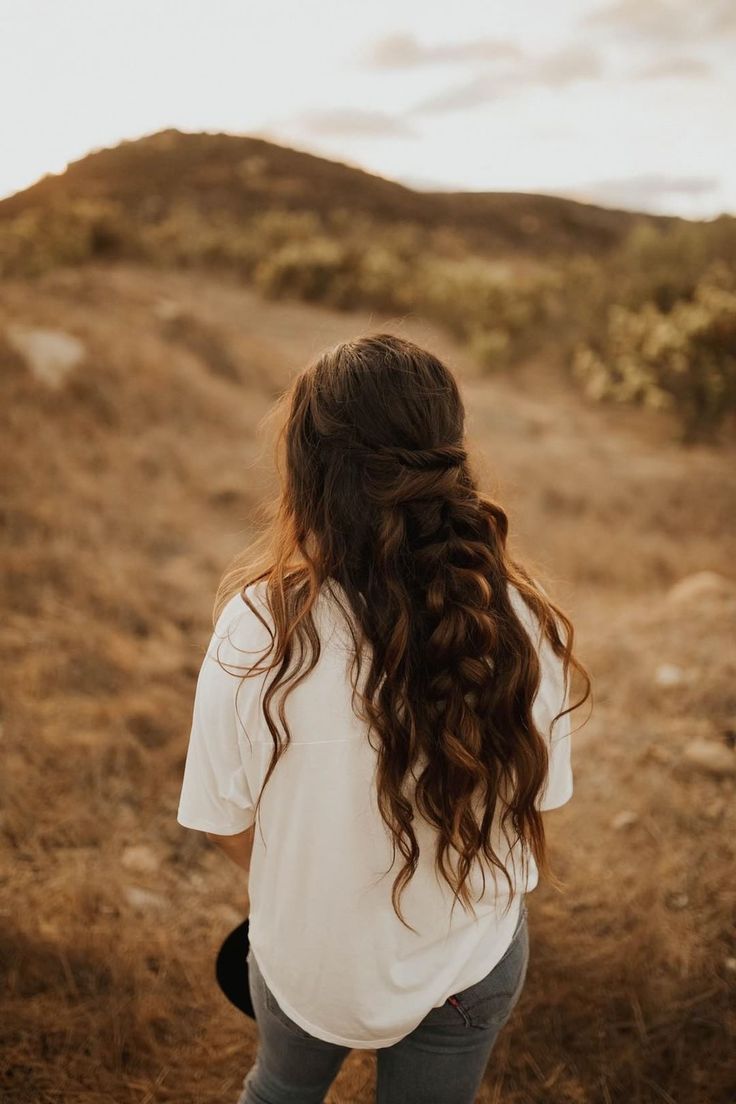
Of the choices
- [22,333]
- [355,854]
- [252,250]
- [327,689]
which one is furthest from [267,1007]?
[252,250]

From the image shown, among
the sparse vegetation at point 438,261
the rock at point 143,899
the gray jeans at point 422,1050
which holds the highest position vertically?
the sparse vegetation at point 438,261

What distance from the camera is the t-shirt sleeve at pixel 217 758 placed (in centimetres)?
106

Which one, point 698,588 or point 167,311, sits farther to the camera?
point 167,311

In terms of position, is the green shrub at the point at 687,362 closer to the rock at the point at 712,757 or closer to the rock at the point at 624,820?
A: the rock at the point at 712,757

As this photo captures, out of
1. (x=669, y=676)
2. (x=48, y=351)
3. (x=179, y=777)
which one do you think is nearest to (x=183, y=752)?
(x=179, y=777)

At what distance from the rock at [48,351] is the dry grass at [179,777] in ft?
0.38

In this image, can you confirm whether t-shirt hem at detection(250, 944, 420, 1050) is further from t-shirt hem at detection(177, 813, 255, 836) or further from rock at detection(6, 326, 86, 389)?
rock at detection(6, 326, 86, 389)

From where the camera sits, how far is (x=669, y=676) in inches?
140

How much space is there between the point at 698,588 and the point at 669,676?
99 centimetres

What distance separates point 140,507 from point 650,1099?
435 centimetres

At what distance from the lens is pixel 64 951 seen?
2.13m

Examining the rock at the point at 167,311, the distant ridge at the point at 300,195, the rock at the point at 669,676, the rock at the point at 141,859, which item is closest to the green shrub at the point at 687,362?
the rock at the point at 669,676

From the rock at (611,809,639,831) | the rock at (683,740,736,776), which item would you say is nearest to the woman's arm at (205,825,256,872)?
A: the rock at (611,809,639,831)

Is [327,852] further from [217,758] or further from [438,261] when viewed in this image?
[438,261]
